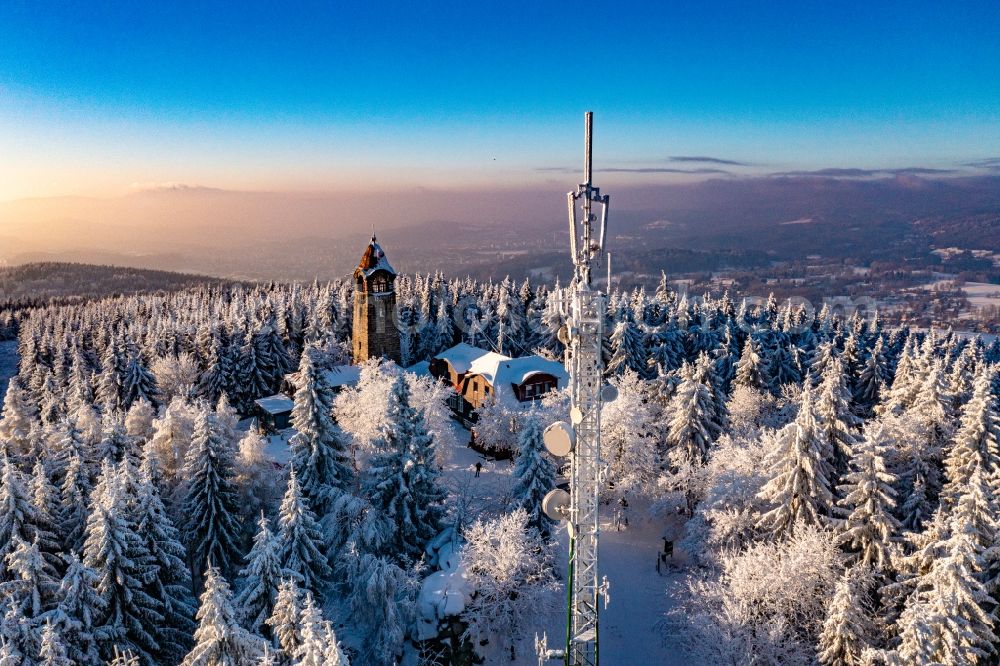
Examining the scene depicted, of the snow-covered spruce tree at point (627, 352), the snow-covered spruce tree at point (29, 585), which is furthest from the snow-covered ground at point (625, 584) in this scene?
the snow-covered spruce tree at point (627, 352)

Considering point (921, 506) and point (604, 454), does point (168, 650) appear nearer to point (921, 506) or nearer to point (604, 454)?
point (604, 454)

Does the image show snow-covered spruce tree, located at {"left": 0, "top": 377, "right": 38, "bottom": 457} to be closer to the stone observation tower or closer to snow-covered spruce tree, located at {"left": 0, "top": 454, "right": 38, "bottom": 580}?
snow-covered spruce tree, located at {"left": 0, "top": 454, "right": 38, "bottom": 580}

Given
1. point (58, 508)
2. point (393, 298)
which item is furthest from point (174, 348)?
point (58, 508)

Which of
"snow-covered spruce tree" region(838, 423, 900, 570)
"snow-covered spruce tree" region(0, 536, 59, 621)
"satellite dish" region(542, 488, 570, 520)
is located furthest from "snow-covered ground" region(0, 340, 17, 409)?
"snow-covered spruce tree" region(838, 423, 900, 570)

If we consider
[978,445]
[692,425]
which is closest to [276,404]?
[692,425]

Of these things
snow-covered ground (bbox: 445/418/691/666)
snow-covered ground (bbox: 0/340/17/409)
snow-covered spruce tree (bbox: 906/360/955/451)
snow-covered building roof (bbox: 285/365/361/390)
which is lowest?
snow-covered ground (bbox: 0/340/17/409)
